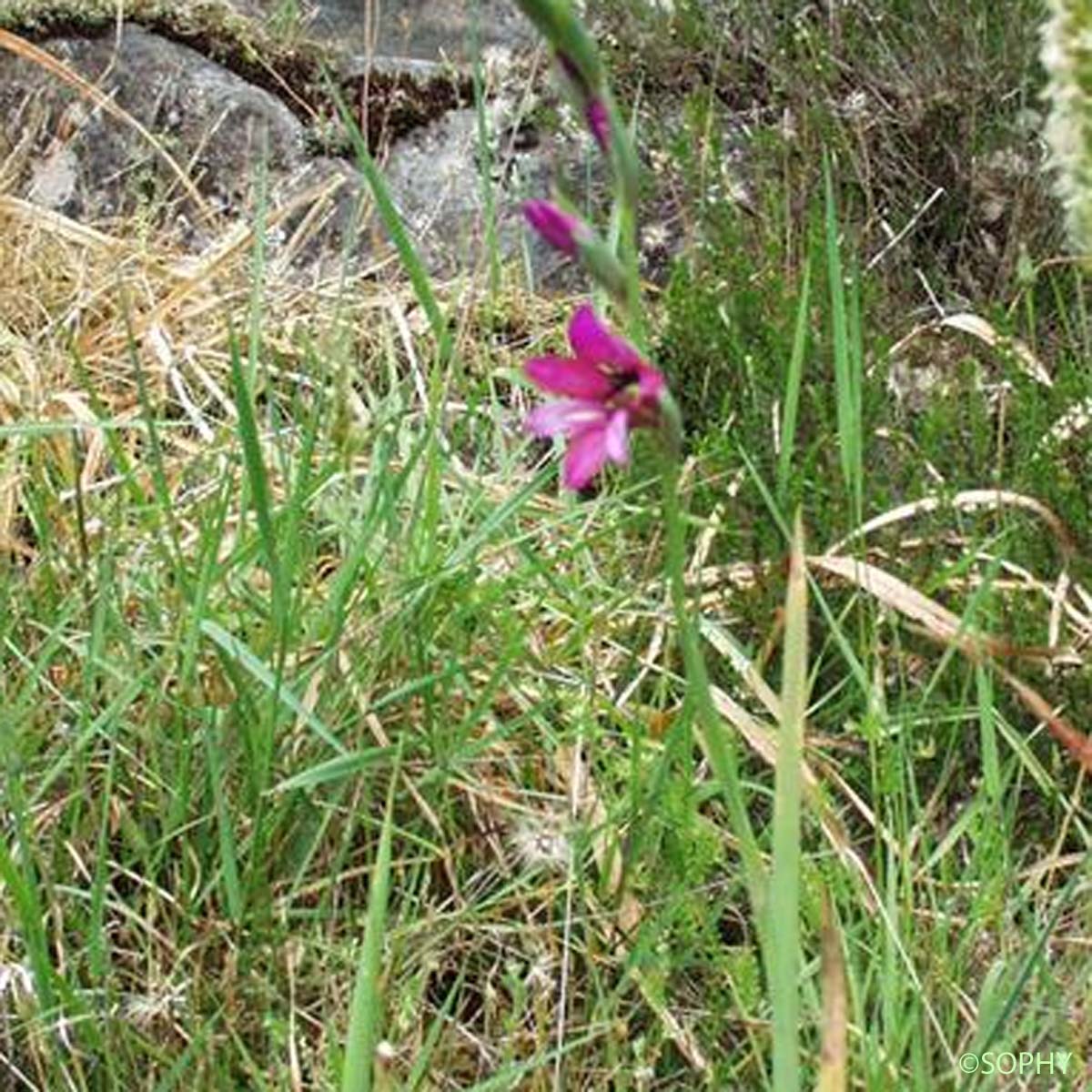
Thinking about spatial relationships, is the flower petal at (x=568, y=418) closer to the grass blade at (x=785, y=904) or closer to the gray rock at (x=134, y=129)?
the grass blade at (x=785, y=904)

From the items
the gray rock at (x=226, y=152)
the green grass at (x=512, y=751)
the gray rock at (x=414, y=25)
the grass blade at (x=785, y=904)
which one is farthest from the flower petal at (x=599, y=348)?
the gray rock at (x=414, y=25)

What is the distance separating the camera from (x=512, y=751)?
82.2 inches

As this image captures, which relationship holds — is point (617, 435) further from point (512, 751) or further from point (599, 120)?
point (512, 751)

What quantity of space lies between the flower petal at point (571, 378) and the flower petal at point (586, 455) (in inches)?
0.6

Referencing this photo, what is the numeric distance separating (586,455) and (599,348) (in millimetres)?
47

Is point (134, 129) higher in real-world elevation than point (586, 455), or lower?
lower

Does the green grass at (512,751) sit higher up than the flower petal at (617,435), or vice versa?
the flower petal at (617,435)

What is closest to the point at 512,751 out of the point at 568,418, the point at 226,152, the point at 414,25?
the point at 568,418

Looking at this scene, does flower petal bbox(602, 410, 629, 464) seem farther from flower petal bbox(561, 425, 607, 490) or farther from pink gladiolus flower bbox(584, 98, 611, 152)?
pink gladiolus flower bbox(584, 98, 611, 152)

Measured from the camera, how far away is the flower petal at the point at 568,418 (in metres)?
0.96

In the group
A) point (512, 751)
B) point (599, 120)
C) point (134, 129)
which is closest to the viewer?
point (599, 120)

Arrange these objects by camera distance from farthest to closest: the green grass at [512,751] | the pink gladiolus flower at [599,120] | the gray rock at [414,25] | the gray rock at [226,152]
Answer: the gray rock at [414,25]
the gray rock at [226,152]
the green grass at [512,751]
the pink gladiolus flower at [599,120]

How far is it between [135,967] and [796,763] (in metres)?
1.04

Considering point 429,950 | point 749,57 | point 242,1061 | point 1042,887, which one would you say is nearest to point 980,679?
point 1042,887
